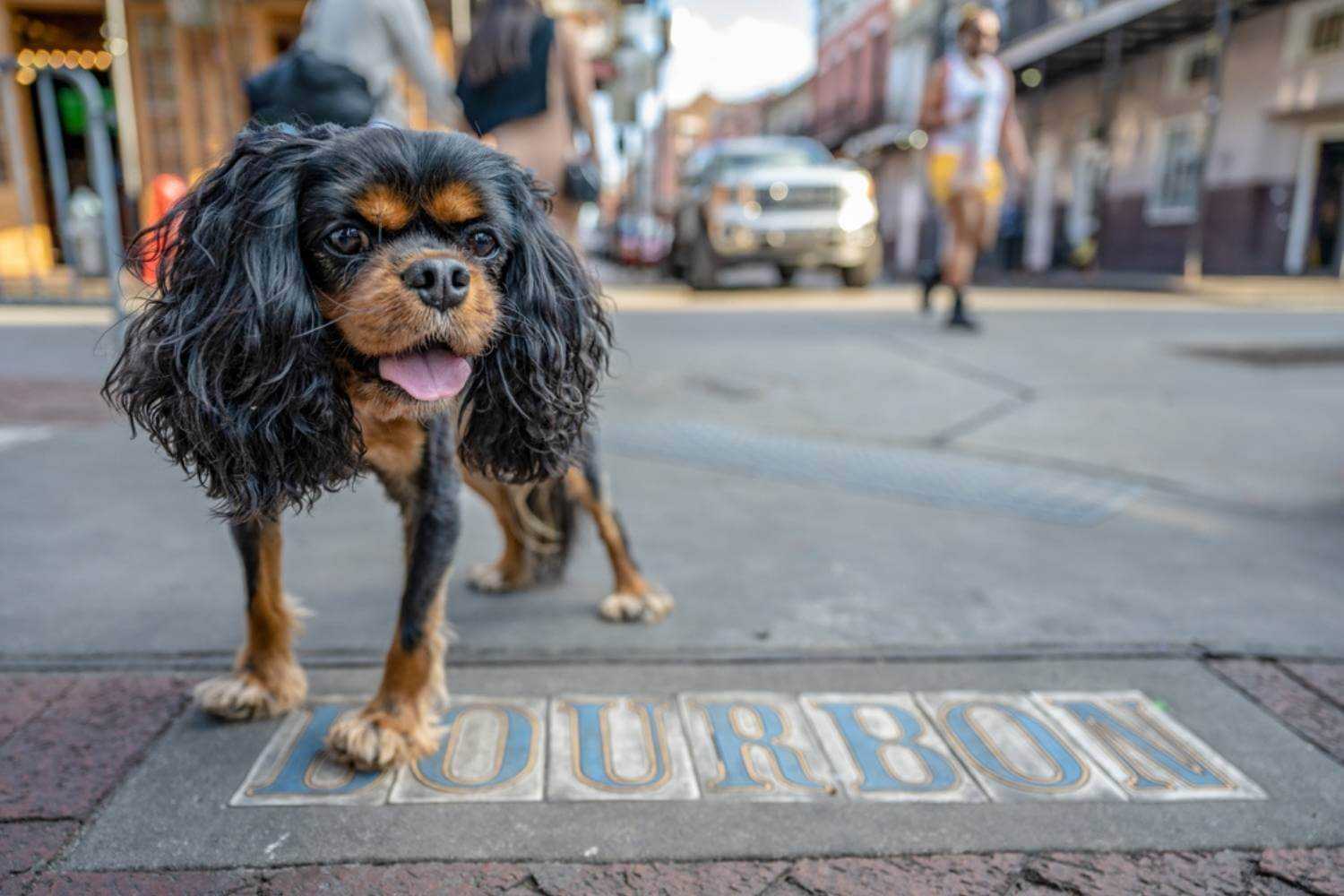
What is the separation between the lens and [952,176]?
6906 mm

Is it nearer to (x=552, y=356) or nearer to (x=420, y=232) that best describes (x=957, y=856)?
(x=552, y=356)

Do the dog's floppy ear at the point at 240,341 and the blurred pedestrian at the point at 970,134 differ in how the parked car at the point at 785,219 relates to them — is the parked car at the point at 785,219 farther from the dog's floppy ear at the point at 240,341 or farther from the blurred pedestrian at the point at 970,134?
the dog's floppy ear at the point at 240,341

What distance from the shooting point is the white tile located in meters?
1.67

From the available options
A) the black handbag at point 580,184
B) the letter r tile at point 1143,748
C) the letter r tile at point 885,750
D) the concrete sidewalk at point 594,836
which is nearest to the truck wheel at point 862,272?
the black handbag at point 580,184

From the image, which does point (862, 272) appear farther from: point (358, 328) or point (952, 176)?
point (358, 328)

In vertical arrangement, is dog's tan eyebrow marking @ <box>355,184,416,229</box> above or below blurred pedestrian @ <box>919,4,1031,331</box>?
below

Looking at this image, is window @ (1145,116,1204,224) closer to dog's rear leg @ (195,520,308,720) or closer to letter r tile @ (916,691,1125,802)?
letter r tile @ (916,691,1125,802)

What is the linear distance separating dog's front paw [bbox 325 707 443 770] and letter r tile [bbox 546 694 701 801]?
0.85 ft

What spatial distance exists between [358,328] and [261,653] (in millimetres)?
857

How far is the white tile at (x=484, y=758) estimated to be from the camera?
167cm

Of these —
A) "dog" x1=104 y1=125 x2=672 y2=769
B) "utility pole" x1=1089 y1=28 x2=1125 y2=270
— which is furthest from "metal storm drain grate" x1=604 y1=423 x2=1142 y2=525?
"utility pole" x1=1089 y1=28 x2=1125 y2=270

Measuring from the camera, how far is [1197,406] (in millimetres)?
4980

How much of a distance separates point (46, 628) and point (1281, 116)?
61.3 feet

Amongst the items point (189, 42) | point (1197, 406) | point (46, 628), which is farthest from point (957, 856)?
point (189, 42)
